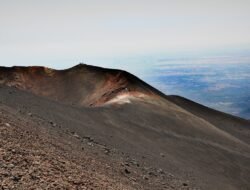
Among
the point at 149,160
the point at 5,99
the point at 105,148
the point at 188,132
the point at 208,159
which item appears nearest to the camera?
the point at 105,148

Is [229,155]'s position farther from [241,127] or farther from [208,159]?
[241,127]

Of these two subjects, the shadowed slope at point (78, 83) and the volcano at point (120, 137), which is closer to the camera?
the volcano at point (120, 137)

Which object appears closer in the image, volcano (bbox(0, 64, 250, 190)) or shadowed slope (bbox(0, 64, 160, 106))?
volcano (bbox(0, 64, 250, 190))

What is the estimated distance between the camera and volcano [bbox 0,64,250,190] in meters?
15.8

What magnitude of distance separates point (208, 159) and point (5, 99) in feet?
55.6

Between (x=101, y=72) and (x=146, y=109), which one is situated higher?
(x=101, y=72)

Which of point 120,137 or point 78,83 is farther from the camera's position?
point 78,83

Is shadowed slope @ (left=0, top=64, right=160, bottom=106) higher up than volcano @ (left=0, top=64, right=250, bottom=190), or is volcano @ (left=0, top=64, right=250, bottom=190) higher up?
shadowed slope @ (left=0, top=64, right=160, bottom=106)

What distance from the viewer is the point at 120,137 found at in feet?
93.8

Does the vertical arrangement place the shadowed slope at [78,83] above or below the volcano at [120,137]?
above

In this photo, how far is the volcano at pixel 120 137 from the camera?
15.8 meters

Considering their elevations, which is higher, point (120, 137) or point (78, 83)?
point (78, 83)

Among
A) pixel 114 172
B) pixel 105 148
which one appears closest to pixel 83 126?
pixel 105 148

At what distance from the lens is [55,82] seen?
5953 centimetres
